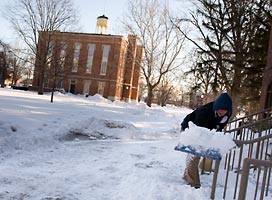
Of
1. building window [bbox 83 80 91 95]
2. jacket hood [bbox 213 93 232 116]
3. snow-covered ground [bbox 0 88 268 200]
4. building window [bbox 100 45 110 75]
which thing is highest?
building window [bbox 100 45 110 75]

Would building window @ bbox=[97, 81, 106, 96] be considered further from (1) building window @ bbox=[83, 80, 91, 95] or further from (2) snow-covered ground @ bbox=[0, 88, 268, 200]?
(2) snow-covered ground @ bbox=[0, 88, 268, 200]

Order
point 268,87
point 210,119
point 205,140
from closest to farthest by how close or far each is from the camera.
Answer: point 205,140
point 210,119
point 268,87

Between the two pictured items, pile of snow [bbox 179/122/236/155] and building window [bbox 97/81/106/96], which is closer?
pile of snow [bbox 179/122/236/155]

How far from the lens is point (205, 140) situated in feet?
13.9

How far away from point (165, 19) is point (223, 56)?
552 inches

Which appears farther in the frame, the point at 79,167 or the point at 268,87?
the point at 268,87

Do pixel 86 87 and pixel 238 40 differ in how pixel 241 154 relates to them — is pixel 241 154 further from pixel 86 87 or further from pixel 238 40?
pixel 86 87

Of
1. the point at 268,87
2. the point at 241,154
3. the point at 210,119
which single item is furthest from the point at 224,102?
the point at 268,87

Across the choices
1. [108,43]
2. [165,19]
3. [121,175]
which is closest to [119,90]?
[108,43]

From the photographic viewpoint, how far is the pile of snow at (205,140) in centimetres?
409

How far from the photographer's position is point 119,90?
5222 centimetres

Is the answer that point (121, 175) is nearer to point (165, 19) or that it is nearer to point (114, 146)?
point (114, 146)

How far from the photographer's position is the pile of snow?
13.4 feet

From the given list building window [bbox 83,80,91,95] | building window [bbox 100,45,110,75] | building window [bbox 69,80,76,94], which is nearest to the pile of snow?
building window [bbox 100,45,110,75]
